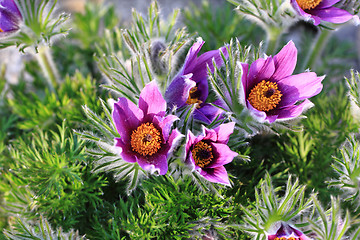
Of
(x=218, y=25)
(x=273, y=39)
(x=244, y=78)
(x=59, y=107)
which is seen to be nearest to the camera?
(x=244, y=78)

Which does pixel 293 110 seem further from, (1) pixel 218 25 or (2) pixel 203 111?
(1) pixel 218 25

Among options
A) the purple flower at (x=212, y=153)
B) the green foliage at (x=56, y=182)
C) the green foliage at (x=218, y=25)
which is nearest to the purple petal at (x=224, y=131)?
the purple flower at (x=212, y=153)

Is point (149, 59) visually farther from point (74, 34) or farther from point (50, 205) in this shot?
point (74, 34)

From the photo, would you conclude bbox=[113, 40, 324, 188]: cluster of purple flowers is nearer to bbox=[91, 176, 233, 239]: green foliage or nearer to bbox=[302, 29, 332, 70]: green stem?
bbox=[91, 176, 233, 239]: green foliage

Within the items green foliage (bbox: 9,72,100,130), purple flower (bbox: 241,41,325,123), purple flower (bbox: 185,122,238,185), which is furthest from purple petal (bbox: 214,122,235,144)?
green foliage (bbox: 9,72,100,130)

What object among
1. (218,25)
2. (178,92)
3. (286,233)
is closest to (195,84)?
(178,92)

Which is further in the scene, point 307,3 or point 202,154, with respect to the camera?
point 307,3
